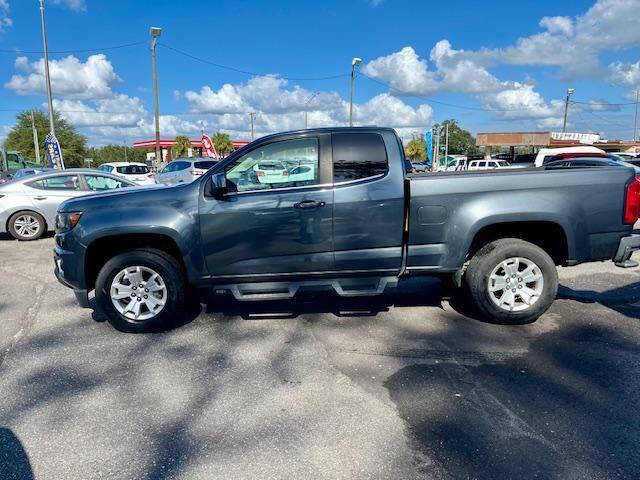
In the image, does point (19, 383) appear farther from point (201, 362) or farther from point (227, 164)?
point (227, 164)

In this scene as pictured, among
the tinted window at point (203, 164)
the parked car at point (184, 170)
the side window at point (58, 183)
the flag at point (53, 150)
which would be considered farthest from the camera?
the flag at point (53, 150)

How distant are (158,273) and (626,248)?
4536 millimetres

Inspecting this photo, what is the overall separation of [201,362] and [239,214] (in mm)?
1369

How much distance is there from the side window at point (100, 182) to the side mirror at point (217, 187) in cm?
649

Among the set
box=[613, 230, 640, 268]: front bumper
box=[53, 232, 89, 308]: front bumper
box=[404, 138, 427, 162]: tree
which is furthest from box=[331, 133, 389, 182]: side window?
box=[404, 138, 427, 162]: tree

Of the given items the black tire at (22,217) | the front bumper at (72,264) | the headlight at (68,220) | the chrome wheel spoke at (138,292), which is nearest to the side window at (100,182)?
the black tire at (22,217)

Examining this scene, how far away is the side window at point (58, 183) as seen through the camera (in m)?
9.79

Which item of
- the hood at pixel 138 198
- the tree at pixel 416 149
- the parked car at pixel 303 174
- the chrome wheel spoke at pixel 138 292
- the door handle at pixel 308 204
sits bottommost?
the chrome wheel spoke at pixel 138 292

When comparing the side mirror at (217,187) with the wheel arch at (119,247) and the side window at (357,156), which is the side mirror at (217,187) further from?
the side window at (357,156)

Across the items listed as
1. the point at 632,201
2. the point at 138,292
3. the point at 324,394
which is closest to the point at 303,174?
the point at 138,292

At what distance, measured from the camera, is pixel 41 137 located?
202 feet

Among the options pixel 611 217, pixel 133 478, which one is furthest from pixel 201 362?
pixel 611 217

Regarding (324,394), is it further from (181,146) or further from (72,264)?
(181,146)

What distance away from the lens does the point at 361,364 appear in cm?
385
